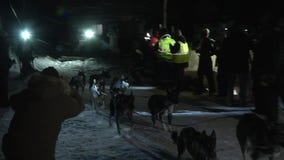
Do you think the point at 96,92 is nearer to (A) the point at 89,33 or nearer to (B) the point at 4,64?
(B) the point at 4,64

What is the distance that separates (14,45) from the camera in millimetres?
17688

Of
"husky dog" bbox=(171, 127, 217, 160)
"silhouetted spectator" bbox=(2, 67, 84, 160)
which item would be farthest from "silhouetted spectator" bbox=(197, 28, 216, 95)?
"silhouetted spectator" bbox=(2, 67, 84, 160)

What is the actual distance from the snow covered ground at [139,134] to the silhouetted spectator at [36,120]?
106 inches

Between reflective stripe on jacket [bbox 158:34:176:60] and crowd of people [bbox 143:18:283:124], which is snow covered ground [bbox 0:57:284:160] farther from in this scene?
reflective stripe on jacket [bbox 158:34:176:60]

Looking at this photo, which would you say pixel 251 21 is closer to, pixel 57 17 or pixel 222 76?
pixel 222 76

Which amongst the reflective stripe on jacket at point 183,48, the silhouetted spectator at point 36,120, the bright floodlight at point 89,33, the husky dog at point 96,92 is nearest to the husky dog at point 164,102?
the husky dog at point 96,92

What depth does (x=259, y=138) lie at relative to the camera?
5367 millimetres

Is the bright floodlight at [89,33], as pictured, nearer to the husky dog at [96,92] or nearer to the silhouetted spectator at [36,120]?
the husky dog at [96,92]

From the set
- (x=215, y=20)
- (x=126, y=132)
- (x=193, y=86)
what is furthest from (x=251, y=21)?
(x=126, y=132)

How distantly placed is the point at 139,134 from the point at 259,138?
9.78 ft

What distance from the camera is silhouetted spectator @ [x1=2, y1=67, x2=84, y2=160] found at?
3828 mm

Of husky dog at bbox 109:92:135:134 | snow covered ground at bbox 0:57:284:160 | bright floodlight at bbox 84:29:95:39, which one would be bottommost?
snow covered ground at bbox 0:57:284:160

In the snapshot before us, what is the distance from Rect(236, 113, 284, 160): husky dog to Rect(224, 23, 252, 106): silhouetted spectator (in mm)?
4311

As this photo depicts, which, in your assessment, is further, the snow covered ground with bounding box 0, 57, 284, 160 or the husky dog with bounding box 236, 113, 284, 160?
the snow covered ground with bounding box 0, 57, 284, 160
